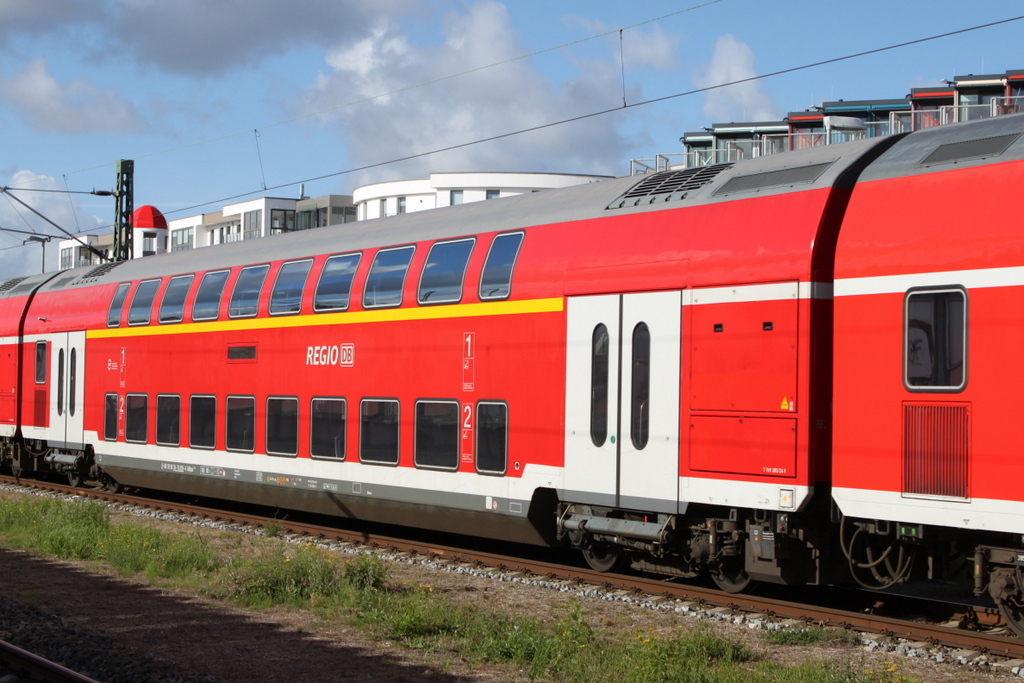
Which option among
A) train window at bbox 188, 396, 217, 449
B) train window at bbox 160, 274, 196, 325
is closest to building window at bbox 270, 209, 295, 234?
train window at bbox 160, 274, 196, 325

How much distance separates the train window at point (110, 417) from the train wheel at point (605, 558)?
10778 mm

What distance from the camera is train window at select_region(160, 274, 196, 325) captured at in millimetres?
17748

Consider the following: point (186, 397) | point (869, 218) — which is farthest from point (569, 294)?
point (186, 397)

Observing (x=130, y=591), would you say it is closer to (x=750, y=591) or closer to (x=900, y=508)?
(x=750, y=591)

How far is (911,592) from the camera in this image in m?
11.2

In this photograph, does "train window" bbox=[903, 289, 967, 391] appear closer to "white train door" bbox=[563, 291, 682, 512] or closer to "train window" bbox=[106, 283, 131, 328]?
"white train door" bbox=[563, 291, 682, 512]

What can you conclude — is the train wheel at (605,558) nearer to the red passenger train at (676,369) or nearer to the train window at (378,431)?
the red passenger train at (676,369)

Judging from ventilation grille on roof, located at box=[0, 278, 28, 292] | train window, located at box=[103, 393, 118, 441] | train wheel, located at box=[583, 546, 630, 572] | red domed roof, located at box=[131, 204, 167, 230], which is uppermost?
red domed roof, located at box=[131, 204, 167, 230]

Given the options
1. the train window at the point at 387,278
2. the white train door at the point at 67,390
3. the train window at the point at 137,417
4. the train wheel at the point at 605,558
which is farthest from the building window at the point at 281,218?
the train wheel at the point at 605,558

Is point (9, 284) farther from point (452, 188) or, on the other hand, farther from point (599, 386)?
point (452, 188)

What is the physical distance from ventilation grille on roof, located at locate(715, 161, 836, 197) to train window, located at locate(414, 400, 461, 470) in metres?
4.19

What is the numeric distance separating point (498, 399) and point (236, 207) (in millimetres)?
72104

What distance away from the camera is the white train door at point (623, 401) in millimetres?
10234

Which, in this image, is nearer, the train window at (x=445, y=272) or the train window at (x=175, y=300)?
the train window at (x=445, y=272)
